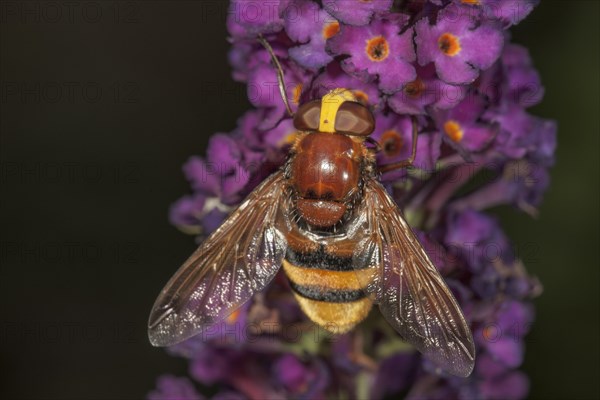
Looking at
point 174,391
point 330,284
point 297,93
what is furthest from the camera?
point 174,391

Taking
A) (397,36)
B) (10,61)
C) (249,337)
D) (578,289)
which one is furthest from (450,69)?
(10,61)

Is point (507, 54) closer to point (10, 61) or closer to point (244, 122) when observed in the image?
point (244, 122)

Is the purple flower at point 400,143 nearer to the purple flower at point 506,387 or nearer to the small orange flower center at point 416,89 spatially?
the small orange flower center at point 416,89

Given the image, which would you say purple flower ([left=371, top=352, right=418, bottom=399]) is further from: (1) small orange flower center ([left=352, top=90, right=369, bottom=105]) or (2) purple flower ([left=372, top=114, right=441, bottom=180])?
(1) small orange flower center ([left=352, top=90, right=369, bottom=105])

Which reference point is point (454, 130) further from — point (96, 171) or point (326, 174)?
point (96, 171)

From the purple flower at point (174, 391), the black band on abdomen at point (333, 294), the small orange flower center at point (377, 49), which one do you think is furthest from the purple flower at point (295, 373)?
the small orange flower center at point (377, 49)

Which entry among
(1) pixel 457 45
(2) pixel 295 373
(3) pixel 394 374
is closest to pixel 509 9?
(1) pixel 457 45

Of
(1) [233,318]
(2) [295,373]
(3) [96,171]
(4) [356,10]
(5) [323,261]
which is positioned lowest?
(3) [96,171]
